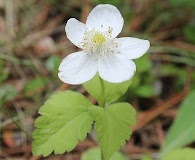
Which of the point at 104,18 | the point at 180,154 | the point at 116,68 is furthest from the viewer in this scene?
the point at 180,154

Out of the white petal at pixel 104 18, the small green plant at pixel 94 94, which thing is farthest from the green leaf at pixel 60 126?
the white petal at pixel 104 18

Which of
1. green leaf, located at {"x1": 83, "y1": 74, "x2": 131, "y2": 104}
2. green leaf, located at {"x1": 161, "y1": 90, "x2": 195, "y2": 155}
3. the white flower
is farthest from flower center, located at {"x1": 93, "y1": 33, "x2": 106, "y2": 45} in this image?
green leaf, located at {"x1": 161, "y1": 90, "x2": 195, "y2": 155}

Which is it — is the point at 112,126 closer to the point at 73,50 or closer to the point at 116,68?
the point at 116,68

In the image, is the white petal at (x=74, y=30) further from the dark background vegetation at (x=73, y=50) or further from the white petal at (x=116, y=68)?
the dark background vegetation at (x=73, y=50)

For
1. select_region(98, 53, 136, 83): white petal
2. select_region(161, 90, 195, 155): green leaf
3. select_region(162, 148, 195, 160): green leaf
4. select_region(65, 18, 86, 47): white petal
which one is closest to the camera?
select_region(98, 53, 136, 83): white petal

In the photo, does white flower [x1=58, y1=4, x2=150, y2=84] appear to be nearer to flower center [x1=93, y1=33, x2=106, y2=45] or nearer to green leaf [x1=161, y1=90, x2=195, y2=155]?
flower center [x1=93, y1=33, x2=106, y2=45]

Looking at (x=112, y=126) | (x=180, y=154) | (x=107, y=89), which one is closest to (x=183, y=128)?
(x=180, y=154)
